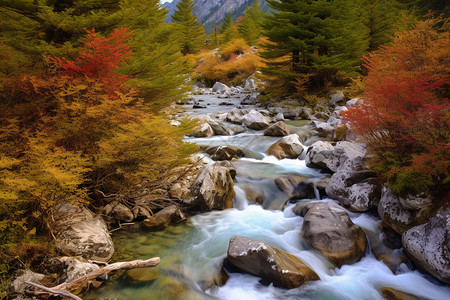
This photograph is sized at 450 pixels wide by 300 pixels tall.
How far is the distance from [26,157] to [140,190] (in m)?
2.25

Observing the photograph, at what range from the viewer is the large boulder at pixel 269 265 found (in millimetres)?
4047

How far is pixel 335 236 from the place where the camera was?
191 inches

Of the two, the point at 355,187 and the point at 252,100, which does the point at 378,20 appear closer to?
the point at 252,100

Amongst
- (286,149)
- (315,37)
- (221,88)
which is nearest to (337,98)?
(315,37)

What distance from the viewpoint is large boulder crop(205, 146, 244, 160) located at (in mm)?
9070

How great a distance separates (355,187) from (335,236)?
1.93m

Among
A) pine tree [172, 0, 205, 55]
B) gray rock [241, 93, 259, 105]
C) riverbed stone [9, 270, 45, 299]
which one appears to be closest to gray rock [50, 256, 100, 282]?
riverbed stone [9, 270, 45, 299]

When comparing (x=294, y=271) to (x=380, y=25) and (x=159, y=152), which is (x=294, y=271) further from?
(x=380, y=25)

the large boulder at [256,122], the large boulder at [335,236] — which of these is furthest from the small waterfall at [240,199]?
the large boulder at [256,122]

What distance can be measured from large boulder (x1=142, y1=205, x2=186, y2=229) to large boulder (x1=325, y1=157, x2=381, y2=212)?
12.8ft

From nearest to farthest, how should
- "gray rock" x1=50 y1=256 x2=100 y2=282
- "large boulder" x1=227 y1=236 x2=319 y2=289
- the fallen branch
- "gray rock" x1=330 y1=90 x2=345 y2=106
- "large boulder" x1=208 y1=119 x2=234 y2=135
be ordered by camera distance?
the fallen branch
"gray rock" x1=50 y1=256 x2=100 y2=282
"large boulder" x1=227 y1=236 x2=319 y2=289
"large boulder" x1=208 y1=119 x2=234 y2=135
"gray rock" x1=330 y1=90 x2=345 y2=106

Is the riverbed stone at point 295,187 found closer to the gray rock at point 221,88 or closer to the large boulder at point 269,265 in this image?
the large boulder at point 269,265

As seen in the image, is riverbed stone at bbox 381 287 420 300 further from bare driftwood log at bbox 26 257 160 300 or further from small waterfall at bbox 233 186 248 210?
bare driftwood log at bbox 26 257 160 300

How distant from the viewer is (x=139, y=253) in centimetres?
485
